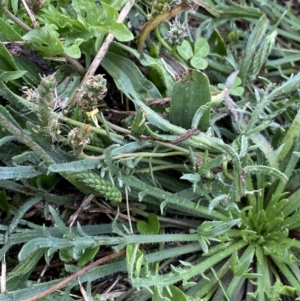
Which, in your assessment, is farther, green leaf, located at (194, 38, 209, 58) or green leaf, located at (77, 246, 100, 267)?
green leaf, located at (194, 38, 209, 58)

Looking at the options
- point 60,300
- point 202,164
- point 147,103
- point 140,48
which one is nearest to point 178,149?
point 202,164

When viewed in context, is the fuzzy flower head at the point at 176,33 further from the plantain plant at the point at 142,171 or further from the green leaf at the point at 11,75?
the green leaf at the point at 11,75

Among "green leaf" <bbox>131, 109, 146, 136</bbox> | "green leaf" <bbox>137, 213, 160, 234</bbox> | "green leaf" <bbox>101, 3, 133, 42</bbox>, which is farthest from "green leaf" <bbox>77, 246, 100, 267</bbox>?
"green leaf" <bbox>101, 3, 133, 42</bbox>

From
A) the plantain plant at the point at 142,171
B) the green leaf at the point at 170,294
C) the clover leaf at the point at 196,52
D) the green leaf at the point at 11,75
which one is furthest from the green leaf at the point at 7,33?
the green leaf at the point at 170,294

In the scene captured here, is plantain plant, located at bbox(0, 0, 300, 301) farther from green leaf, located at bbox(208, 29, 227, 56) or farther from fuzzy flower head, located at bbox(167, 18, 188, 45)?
green leaf, located at bbox(208, 29, 227, 56)

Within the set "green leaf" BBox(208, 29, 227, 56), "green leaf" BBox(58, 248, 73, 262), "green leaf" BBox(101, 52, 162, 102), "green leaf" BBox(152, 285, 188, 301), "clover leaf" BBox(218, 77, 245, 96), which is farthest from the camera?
"green leaf" BBox(208, 29, 227, 56)

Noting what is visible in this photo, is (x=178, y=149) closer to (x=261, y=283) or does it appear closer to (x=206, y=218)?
(x=206, y=218)

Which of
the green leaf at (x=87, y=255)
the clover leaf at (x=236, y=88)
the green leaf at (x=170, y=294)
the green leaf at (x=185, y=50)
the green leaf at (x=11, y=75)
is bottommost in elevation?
the green leaf at (x=87, y=255)
